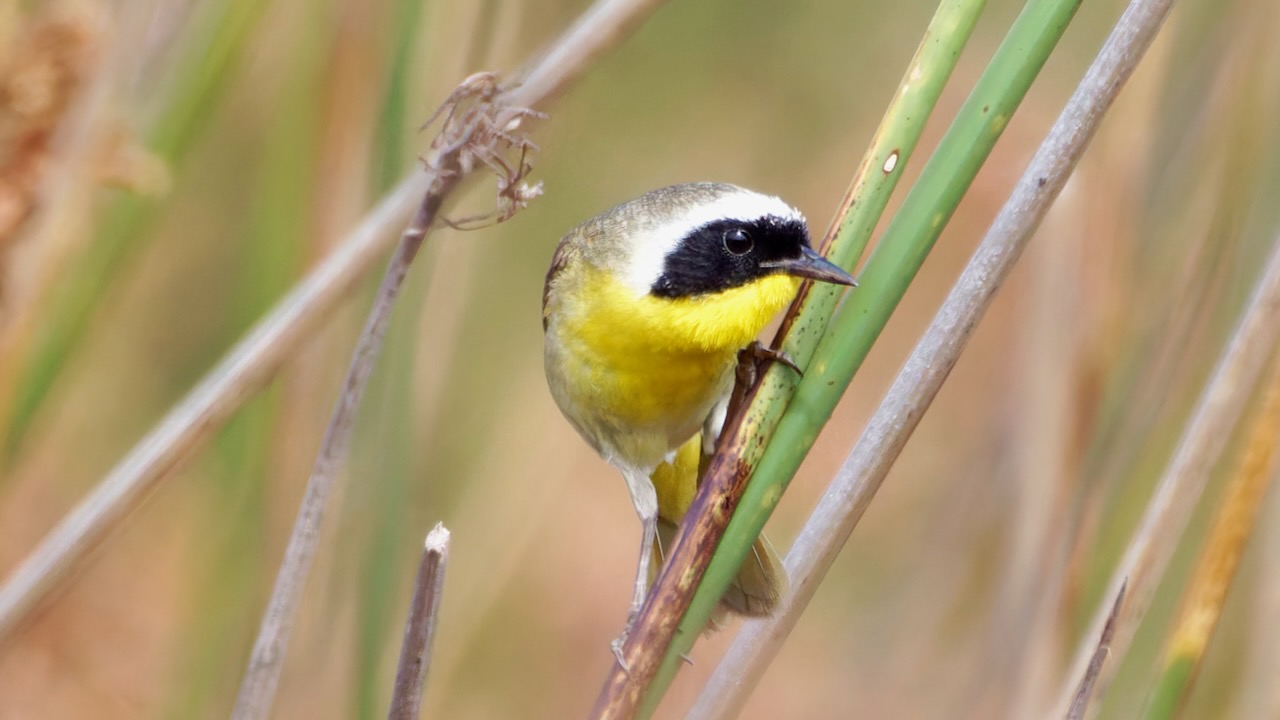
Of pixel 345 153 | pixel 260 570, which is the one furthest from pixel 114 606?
pixel 345 153

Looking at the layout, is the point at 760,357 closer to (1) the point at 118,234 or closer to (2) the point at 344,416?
(2) the point at 344,416

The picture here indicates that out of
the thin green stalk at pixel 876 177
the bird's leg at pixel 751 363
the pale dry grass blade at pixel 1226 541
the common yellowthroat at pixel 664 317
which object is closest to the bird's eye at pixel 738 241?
the common yellowthroat at pixel 664 317

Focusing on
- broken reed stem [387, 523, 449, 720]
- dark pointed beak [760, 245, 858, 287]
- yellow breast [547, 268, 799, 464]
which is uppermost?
dark pointed beak [760, 245, 858, 287]

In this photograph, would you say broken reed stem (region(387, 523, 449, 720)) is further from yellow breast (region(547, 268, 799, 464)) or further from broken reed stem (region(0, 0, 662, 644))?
yellow breast (region(547, 268, 799, 464))

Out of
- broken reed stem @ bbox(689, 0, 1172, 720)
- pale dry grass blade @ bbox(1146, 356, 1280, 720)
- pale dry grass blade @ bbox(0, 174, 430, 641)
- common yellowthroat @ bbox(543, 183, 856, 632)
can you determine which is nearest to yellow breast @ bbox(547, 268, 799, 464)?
common yellowthroat @ bbox(543, 183, 856, 632)

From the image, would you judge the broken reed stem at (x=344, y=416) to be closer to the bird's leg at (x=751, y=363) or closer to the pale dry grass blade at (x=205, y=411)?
the pale dry grass blade at (x=205, y=411)

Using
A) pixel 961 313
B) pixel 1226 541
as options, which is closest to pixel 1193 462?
pixel 1226 541
